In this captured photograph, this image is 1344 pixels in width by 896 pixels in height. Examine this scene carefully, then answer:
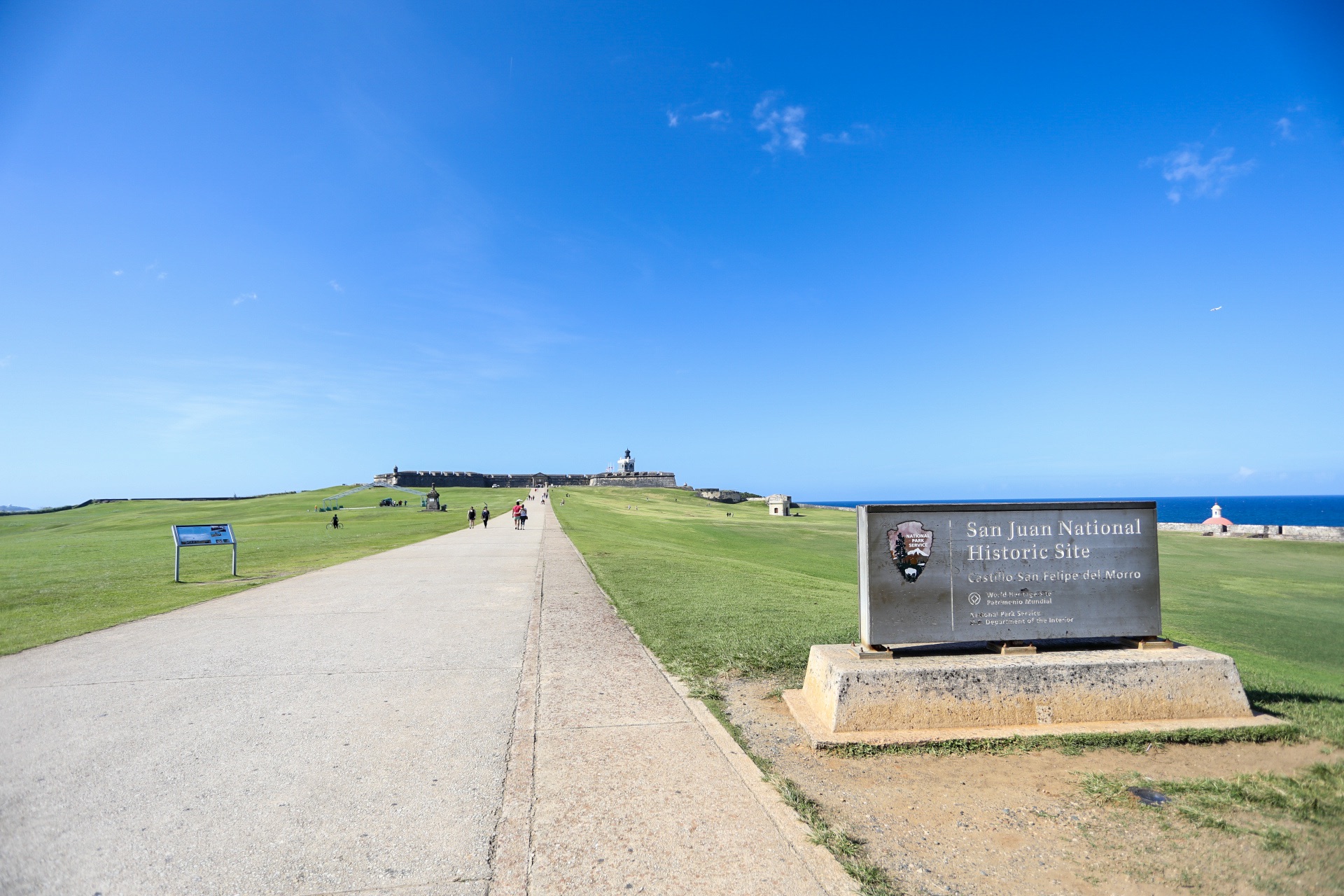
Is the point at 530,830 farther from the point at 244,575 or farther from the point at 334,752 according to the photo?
Result: the point at 244,575

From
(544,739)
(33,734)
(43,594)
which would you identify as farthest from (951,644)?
(43,594)

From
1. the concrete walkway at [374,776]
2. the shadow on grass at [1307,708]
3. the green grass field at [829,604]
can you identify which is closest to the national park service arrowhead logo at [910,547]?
the green grass field at [829,604]

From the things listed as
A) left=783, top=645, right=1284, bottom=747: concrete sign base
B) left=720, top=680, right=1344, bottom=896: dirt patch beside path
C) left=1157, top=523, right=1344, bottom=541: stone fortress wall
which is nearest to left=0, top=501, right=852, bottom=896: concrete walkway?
left=720, top=680, right=1344, bottom=896: dirt patch beside path

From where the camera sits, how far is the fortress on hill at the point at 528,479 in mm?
101312

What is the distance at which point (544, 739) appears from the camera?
4.86 m

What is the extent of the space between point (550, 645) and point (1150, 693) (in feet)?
20.2

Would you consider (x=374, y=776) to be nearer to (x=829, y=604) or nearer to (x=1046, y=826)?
(x=1046, y=826)

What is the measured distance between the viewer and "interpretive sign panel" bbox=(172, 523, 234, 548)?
1440cm

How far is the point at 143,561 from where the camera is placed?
17875 mm

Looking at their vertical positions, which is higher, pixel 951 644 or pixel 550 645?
pixel 951 644

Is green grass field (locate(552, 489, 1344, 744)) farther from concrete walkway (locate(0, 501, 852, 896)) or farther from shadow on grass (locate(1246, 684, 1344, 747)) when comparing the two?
concrete walkway (locate(0, 501, 852, 896))

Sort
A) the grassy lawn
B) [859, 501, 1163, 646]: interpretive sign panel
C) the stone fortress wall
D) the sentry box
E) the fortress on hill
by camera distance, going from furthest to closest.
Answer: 1. the fortress on hill
2. the stone fortress wall
3. the sentry box
4. the grassy lawn
5. [859, 501, 1163, 646]: interpretive sign panel

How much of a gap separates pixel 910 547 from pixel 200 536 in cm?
1627

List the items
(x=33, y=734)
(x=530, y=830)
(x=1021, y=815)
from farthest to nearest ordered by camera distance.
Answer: (x=33, y=734) < (x=1021, y=815) < (x=530, y=830)
